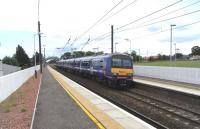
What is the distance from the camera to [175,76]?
29312 millimetres

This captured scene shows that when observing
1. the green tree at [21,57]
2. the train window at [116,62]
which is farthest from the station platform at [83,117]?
the green tree at [21,57]

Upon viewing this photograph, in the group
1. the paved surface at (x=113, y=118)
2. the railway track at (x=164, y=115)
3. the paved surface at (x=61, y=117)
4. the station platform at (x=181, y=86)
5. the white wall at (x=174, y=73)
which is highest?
the white wall at (x=174, y=73)

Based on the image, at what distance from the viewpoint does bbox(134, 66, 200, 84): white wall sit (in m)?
26.1

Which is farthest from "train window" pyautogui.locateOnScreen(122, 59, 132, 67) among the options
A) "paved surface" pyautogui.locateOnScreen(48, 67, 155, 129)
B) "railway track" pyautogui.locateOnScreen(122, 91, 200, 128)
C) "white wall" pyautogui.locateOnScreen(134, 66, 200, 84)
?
"paved surface" pyautogui.locateOnScreen(48, 67, 155, 129)

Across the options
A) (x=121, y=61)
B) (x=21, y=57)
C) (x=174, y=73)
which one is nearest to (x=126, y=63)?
(x=121, y=61)

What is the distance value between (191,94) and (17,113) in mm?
9815

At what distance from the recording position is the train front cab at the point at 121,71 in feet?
87.8

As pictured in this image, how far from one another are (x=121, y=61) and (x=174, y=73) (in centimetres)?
526

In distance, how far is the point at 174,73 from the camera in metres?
29.5

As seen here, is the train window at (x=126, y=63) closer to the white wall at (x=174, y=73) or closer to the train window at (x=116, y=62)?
the train window at (x=116, y=62)

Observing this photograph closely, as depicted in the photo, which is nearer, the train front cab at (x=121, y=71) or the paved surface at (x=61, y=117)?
the paved surface at (x=61, y=117)

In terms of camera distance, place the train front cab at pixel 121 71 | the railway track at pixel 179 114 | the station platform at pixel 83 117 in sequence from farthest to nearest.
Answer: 1. the train front cab at pixel 121 71
2. the railway track at pixel 179 114
3. the station platform at pixel 83 117

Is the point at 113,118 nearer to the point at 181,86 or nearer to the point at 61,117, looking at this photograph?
the point at 61,117

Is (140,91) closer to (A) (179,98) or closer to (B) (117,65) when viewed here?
(B) (117,65)
